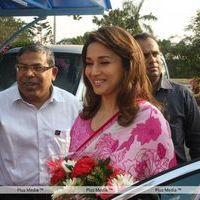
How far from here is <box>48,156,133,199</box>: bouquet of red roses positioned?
6.68ft

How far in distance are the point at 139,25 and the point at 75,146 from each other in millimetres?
36910

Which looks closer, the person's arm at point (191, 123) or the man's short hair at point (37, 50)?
the man's short hair at point (37, 50)

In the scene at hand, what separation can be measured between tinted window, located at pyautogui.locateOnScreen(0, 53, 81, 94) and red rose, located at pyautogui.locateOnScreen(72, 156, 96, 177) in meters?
3.11

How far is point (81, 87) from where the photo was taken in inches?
210

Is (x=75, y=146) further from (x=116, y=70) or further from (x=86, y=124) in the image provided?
(x=116, y=70)

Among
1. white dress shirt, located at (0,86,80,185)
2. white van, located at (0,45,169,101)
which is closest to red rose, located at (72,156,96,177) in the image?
white dress shirt, located at (0,86,80,185)

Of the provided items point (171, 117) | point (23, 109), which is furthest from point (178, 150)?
point (23, 109)

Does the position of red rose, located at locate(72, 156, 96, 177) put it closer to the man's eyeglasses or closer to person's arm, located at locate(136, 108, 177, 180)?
person's arm, located at locate(136, 108, 177, 180)

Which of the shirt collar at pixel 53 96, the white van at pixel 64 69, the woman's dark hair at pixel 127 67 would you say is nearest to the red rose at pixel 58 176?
the woman's dark hair at pixel 127 67

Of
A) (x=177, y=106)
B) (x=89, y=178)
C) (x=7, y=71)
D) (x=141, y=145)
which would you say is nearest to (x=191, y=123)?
(x=177, y=106)

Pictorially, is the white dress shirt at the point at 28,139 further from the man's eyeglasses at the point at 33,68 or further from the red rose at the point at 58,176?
the red rose at the point at 58,176

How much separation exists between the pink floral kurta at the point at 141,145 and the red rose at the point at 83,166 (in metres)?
0.06

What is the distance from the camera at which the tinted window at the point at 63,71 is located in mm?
5457

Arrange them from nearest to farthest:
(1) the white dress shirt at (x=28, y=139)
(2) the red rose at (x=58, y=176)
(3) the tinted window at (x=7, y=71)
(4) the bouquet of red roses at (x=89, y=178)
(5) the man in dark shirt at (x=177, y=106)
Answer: (4) the bouquet of red roses at (x=89, y=178) < (2) the red rose at (x=58, y=176) < (1) the white dress shirt at (x=28, y=139) < (5) the man in dark shirt at (x=177, y=106) < (3) the tinted window at (x=7, y=71)
